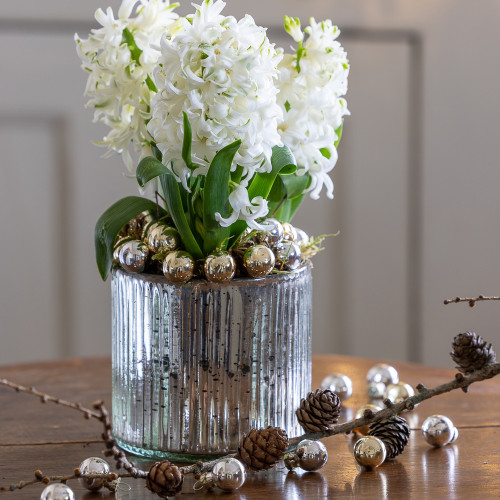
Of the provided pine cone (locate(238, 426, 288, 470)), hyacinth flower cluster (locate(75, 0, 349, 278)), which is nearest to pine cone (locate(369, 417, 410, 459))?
pine cone (locate(238, 426, 288, 470))

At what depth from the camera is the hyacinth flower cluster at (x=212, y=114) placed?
0.65m

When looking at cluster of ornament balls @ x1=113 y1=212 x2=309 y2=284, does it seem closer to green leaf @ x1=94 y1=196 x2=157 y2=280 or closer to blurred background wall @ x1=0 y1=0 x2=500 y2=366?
green leaf @ x1=94 y1=196 x2=157 y2=280

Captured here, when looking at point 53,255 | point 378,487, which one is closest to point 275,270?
point 378,487

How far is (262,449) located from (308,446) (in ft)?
0.15

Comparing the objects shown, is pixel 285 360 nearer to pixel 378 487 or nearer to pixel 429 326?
pixel 378 487

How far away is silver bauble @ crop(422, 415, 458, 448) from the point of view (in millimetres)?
771

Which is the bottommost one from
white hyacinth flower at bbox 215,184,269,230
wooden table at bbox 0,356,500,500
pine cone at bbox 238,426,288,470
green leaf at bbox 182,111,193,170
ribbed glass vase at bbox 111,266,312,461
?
wooden table at bbox 0,356,500,500

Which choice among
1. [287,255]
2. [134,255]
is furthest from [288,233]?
[134,255]

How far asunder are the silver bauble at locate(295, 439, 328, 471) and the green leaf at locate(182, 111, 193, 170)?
248 mm

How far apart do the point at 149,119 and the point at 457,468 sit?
393mm

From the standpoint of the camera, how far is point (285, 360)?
75cm

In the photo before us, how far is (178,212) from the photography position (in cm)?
72

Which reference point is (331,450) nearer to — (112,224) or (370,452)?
(370,452)

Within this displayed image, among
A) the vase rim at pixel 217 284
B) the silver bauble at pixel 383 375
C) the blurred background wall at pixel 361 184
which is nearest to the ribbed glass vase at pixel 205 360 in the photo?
the vase rim at pixel 217 284
